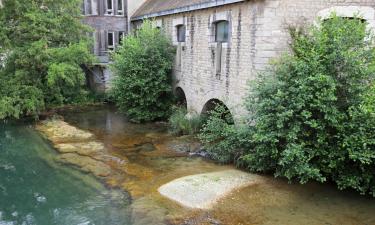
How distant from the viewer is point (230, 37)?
35.1 feet

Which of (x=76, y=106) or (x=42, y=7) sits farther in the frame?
(x=76, y=106)

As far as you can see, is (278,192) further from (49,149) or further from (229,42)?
(49,149)

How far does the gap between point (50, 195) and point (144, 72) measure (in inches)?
285

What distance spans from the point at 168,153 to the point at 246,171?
2.94 metres

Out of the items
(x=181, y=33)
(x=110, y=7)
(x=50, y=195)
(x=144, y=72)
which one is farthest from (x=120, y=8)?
(x=50, y=195)

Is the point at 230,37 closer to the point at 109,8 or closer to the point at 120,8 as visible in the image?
the point at 120,8

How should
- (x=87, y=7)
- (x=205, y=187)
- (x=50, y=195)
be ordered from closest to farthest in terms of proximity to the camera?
(x=205, y=187), (x=50, y=195), (x=87, y=7)

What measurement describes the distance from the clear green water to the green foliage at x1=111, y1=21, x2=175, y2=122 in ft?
14.5

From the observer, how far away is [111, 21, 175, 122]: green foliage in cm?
1398

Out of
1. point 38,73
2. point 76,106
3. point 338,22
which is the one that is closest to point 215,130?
point 338,22

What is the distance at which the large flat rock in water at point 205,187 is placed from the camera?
23.3 feet

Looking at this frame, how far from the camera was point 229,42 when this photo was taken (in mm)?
10742

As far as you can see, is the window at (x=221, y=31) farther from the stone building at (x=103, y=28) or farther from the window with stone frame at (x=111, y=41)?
the window with stone frame at (x=111, y=41)

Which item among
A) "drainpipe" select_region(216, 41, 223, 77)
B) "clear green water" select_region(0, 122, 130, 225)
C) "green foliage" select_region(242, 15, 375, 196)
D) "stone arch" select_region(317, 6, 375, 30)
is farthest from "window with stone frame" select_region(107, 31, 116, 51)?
"green foliage" select_region(242, 15, 375, 196)
